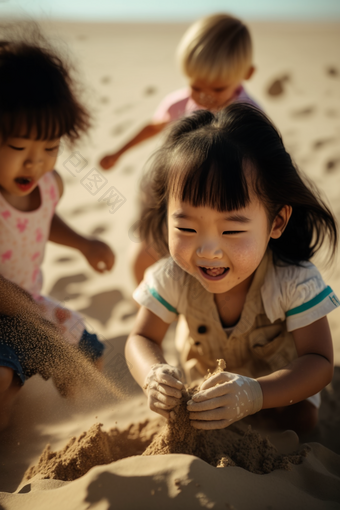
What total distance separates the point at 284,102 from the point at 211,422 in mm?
5278

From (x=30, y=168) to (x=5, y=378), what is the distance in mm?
866

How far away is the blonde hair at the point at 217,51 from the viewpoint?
3.03 m

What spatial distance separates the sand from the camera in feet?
4.15

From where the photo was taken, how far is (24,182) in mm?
2084

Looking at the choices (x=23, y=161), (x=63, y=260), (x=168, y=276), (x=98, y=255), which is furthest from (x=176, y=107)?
(x=168, y=276)

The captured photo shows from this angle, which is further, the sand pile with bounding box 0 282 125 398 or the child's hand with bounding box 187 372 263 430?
the sand pile with bounding box 0 282 125 398

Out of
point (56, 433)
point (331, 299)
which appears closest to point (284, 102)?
point (331, 299)

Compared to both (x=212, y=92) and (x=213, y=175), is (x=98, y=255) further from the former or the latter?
(x=212, y=92)

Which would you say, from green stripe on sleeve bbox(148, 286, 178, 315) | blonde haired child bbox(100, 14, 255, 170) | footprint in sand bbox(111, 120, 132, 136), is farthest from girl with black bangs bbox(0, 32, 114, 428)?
footprint in sand bbox(111, 120, 132, 136)

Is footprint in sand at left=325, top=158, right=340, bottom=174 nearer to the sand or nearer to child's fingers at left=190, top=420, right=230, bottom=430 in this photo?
the sand

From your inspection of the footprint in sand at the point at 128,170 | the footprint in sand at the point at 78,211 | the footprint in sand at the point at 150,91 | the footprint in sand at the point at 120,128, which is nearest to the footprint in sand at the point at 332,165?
the footprint in sand at the point at 128,170

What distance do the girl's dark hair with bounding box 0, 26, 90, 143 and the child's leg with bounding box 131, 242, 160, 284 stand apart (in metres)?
1.10

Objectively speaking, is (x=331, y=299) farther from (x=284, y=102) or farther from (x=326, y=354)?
(x=284, y=102)

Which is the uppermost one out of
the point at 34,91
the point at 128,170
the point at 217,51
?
the point at 217,51
